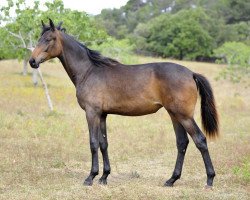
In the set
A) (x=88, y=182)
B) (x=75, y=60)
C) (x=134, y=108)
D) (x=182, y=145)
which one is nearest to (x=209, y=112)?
(x=182, y=145)

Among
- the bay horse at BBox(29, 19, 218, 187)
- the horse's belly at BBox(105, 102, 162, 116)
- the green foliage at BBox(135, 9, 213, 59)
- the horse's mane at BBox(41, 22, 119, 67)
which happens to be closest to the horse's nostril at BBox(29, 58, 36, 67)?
the bay horse at BBox(29, 19, 218, 187)

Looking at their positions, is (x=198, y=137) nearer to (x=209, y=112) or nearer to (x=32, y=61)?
(x=209, y=112)

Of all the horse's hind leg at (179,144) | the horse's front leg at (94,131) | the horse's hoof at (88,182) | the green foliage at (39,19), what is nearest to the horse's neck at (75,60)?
the horse's front leg at (94,131)

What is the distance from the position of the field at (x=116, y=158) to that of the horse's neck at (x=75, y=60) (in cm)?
206

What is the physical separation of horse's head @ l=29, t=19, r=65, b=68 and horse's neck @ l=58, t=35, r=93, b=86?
7.4 inches

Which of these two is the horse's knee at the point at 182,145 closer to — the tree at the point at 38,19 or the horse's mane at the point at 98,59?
the horse's mane at the point at 98,59

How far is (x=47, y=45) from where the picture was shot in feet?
26.7

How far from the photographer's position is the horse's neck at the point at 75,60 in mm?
8375

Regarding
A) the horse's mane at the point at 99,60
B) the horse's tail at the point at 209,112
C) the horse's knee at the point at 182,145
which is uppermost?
the horse's mane at the point at 99,60

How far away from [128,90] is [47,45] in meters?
1.73

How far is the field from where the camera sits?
7.39 m

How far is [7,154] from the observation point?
10.5 meters

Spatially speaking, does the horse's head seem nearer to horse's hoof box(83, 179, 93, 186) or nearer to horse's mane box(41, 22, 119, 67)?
horse's mane box(41, 22, 119, 67)

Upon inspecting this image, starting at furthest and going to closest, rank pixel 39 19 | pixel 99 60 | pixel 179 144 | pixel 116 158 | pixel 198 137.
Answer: pixel 39 19, pixel 116 158, pixel 99 60, pixel 179 144, pixel 198 137
